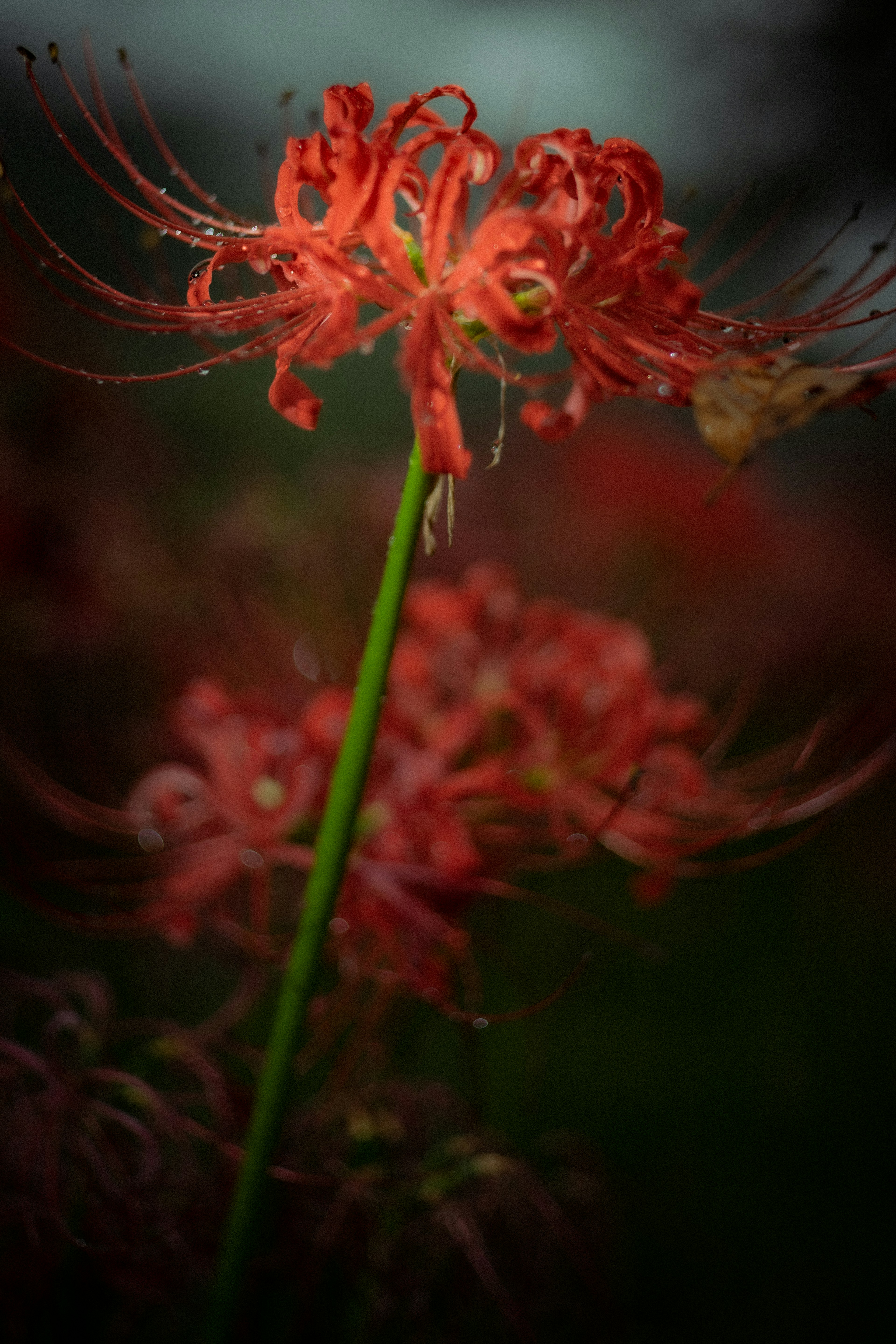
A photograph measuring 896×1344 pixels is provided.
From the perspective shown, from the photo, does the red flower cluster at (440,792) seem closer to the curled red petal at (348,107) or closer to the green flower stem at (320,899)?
the green flower stem at (320,899)

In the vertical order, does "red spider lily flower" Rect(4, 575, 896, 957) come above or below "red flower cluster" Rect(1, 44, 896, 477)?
below

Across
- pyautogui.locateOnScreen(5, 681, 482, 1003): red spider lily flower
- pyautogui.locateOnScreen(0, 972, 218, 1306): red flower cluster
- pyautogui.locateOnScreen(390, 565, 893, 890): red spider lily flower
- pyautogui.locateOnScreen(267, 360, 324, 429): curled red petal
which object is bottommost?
pyautogui.locateOnScreen(0, 972, 218, 1306): red flower cluster

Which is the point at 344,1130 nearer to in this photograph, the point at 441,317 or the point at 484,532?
the point at 441,317

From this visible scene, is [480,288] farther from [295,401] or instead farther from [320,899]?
[320,899]

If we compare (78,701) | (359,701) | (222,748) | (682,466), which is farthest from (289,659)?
(682,466)

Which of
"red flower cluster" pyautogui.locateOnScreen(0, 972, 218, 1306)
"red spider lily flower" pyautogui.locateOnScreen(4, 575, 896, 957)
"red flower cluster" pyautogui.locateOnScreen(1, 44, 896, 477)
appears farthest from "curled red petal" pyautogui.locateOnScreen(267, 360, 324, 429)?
"red flower cluster" pyautogui.locateOnScreen(0, 972, 218, 1306)

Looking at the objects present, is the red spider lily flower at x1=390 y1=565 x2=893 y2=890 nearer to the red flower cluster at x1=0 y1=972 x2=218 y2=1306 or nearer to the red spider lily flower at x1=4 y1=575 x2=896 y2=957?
the red spider lily flower at x1=4 y1=575 x2=896 y2=957

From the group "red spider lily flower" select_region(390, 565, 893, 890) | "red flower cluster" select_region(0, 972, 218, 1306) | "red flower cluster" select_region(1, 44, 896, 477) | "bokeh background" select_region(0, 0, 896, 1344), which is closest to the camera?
"red flower cluster" select_region(1, 44, 896, 477)
